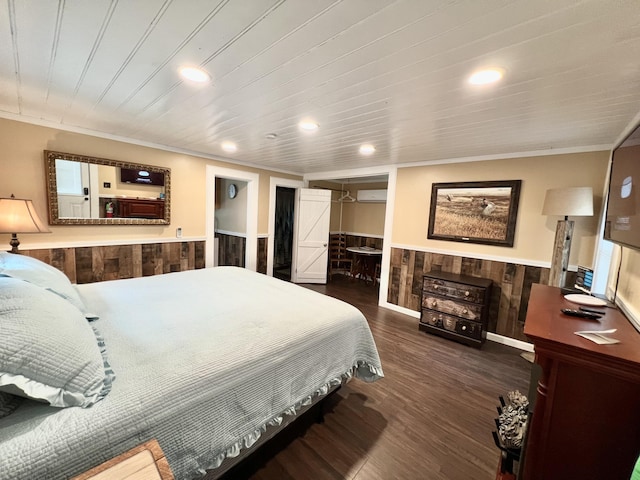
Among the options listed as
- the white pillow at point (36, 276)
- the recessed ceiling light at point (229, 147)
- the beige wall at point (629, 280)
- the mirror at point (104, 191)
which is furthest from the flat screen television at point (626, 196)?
the mirror at point (104, 191)

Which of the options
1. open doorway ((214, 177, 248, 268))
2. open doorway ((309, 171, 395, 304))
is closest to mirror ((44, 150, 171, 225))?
open doorway ((214, 177, 248, 268))

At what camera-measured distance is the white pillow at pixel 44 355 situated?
80 cm

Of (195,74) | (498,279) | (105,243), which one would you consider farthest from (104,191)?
(498,279)

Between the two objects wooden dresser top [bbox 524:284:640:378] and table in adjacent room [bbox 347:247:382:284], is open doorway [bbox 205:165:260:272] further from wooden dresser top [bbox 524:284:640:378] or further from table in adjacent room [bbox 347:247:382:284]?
wooden dresser top [bbox 524:284:640:378]

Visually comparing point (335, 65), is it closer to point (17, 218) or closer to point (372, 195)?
point (17, 218)

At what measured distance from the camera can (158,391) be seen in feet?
3.30

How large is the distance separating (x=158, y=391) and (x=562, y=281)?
351cm

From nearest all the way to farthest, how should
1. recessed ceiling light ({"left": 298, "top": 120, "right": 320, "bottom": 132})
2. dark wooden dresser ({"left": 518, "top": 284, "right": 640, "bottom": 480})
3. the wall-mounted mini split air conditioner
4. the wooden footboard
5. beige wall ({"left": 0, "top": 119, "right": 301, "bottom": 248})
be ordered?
the wooden footboard, dark wooden dresser ({"left": 518, "top": 284, "right": 640, "bottom": 480}), recessed ceiling light ({"left": 298, "top": 120, "right": 320, "bottom": 132}), beige wall ({"left": 0, "top": 119, "right": 301, "bottom": 248}), the wall-mounted mini split air conditioner

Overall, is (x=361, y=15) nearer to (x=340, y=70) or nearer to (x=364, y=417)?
(x=340, y=70)

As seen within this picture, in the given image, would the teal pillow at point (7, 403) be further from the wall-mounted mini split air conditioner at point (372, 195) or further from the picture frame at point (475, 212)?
the wall-mounted mini split air conditioner at point (372, 195)

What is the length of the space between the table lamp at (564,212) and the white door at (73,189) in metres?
4.95

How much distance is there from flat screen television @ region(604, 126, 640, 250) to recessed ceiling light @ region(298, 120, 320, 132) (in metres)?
2.07

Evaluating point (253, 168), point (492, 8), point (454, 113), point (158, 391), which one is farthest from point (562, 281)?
point (253, 168)

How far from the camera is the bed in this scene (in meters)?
0.81
